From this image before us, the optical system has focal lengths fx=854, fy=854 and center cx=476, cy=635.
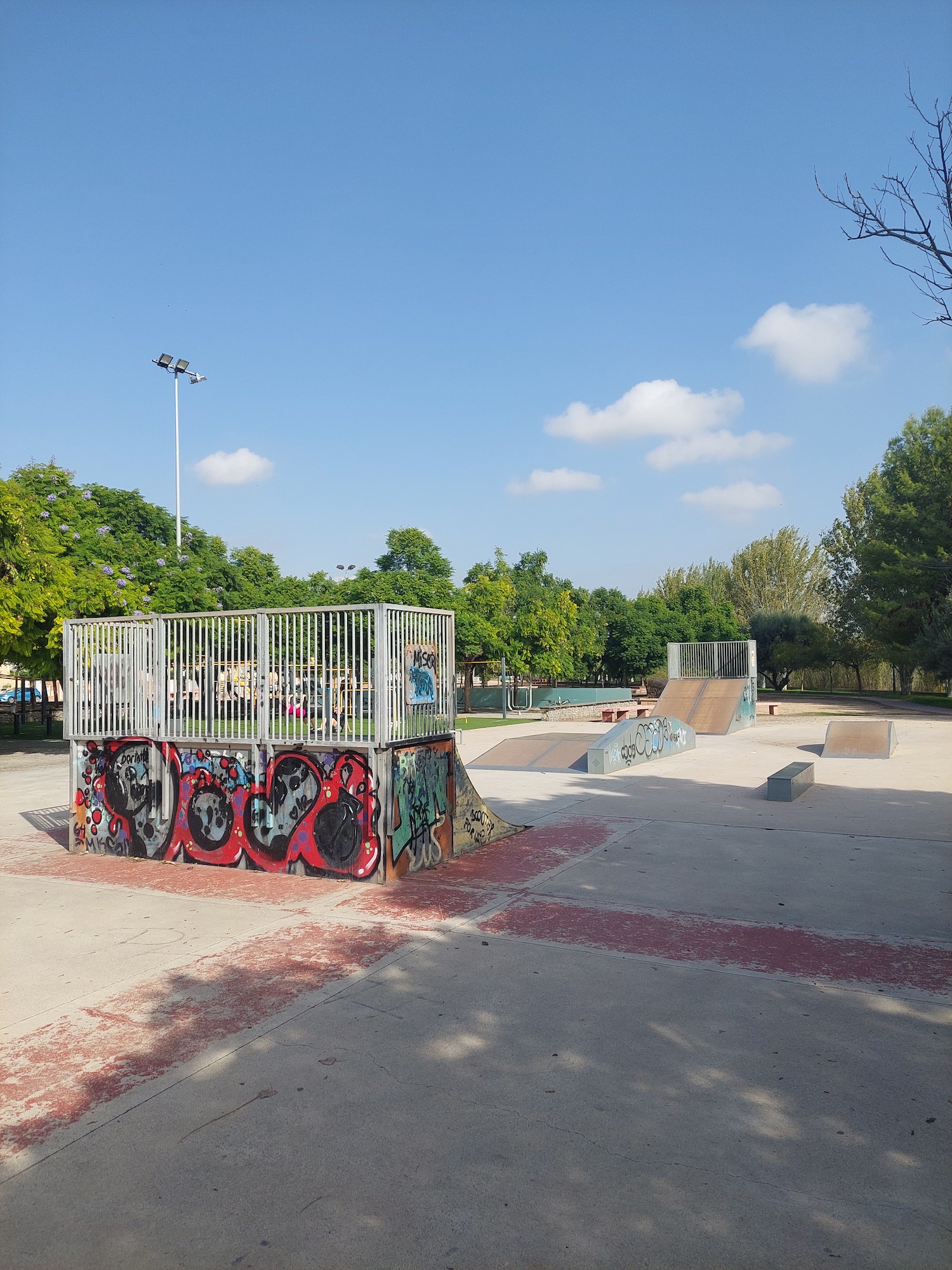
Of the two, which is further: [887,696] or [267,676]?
[887,696]

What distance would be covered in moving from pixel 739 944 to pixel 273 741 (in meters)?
5.05

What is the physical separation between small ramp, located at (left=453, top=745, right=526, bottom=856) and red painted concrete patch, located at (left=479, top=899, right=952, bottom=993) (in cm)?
243

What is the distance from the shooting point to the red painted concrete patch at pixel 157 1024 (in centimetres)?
422

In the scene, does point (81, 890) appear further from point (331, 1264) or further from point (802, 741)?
point (802, 741)

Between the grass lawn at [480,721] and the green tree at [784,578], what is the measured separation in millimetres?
35144

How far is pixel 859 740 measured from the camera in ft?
66.8

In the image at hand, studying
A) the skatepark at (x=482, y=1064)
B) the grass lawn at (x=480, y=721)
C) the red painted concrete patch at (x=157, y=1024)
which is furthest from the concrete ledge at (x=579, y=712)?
the red painted concrete patch at (x=157, y=1024)

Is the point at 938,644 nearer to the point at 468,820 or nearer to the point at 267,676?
the point at 468,820

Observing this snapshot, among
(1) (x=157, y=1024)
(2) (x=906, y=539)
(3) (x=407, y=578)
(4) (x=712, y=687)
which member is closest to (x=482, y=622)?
(3) (x=407, y=578)

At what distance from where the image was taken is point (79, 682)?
403 inches

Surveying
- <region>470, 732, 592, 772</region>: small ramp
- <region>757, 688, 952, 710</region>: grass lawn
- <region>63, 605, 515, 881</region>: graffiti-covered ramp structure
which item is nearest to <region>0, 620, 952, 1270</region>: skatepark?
<region>63, 605, 515, 881</region>: graffiti-covered ramp structure

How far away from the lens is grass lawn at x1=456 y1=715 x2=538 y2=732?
103 feet

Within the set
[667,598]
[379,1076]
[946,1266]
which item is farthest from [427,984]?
[667,598]

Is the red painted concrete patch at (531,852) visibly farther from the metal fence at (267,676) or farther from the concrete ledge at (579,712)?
the concrete ledge at (579,712)
